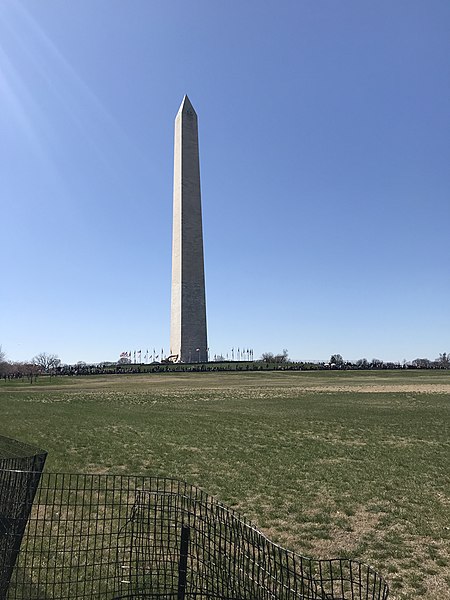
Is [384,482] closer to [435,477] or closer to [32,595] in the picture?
[435,477]

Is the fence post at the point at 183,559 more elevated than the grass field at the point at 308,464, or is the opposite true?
the fence post at the point at 183,559

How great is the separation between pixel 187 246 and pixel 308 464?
5116 cm

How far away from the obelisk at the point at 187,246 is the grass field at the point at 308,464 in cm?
4008

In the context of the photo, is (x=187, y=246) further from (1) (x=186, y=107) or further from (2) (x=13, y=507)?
(2) (x=13, y=507)

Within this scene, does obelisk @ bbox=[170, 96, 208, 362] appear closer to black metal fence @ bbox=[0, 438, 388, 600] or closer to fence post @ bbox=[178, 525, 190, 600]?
black metal fence @ bbox=[0, 438, 388, 600]

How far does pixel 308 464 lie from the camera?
1060cm

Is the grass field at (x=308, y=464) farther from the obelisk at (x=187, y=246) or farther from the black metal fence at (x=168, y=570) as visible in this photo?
the obelisk at (x=187, y=246)

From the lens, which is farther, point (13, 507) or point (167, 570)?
point (167, 570)

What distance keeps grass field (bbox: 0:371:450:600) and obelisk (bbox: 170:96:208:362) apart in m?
40.1

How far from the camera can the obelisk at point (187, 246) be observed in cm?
6000

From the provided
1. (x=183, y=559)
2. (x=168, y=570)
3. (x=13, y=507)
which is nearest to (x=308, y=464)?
(x=168, y=570)

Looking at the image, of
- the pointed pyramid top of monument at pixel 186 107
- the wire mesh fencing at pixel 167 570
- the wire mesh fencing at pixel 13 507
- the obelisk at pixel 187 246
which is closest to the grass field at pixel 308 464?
the wire mesh fencing at pixel 167 570

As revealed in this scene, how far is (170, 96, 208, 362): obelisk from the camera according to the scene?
6000 centimetres

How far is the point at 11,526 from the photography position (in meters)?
3.81
